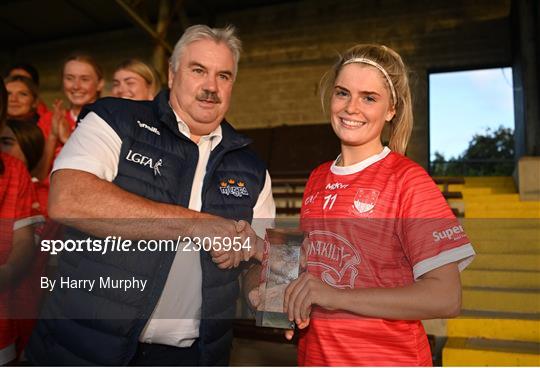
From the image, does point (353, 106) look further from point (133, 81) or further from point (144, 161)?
point (133, 81)

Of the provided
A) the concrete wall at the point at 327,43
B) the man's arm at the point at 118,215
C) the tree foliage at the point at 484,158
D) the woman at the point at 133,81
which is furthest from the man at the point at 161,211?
the tree foliage at the point at 484,158

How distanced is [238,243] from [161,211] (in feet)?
0.67

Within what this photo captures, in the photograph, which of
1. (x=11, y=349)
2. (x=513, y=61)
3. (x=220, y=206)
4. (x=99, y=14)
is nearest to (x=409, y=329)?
(x=220, y=206)

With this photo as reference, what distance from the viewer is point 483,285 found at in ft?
11.6

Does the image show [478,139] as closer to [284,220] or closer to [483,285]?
[483,285]

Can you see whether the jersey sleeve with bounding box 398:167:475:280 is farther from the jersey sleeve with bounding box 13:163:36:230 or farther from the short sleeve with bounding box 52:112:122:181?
Answer: the jersey sleeve with bounding box 13:163:36:230

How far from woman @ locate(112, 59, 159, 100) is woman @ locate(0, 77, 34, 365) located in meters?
1.00

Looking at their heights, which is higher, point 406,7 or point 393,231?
point 406,7

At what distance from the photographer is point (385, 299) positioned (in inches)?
33.5

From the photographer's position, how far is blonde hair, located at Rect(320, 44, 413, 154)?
108 cm

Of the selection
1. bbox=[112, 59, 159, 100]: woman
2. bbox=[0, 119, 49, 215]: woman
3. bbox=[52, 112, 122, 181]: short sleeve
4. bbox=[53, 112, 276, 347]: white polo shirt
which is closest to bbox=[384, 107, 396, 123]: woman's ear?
bbox=[53, 112, 276, 347]: white polo shirt

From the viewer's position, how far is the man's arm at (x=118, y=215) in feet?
3.39

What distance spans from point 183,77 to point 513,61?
7849 millimetres

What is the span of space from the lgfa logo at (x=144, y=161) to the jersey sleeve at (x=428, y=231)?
2.13ft
